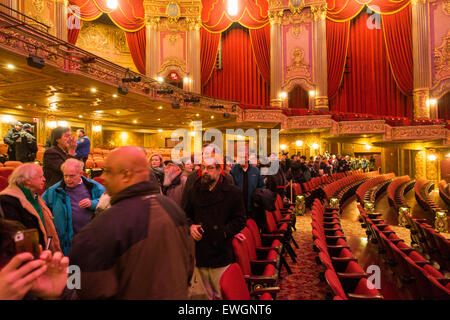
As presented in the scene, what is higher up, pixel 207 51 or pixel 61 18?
pixel 207 51

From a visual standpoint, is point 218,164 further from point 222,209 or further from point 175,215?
point 175,215

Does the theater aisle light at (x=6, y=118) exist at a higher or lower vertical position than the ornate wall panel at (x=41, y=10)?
lower

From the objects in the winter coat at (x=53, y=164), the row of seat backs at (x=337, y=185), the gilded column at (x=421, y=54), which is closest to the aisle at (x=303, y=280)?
the winter coat at (x=53, y=164)

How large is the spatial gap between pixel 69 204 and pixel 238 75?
20.1 metres

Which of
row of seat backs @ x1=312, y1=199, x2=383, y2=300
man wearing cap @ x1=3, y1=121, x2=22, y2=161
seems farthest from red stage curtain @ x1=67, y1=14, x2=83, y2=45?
row of seat backs @ x1=312, y1=199, x2=383, y2=300

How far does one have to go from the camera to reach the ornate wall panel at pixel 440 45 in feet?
54.7

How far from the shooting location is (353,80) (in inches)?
784

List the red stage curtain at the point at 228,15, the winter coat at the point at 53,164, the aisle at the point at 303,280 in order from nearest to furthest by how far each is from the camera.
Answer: the winter coat at the point at 53,164 < the aisle at the point at 303,280 < the red stage curtain at the point at 228,15

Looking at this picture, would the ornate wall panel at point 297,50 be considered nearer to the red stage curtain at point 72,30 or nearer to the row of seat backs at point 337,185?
the row of seat backs at point 337,185

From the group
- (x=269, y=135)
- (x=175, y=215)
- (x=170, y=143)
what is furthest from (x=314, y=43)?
(x=175, y=215)

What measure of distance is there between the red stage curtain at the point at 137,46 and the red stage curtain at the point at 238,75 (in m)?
4.44

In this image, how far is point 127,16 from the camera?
18.2 metres

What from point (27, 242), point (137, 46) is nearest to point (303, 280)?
point (27, 242)

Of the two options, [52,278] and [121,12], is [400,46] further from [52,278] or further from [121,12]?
[52,278]
